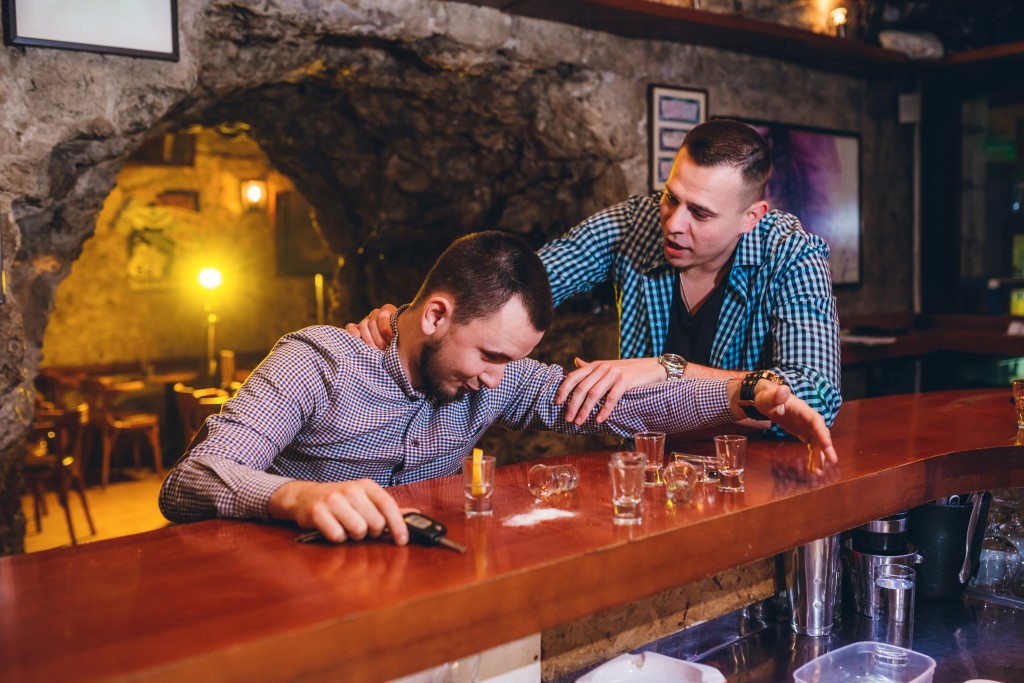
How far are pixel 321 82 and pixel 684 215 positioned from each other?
8.40 ft

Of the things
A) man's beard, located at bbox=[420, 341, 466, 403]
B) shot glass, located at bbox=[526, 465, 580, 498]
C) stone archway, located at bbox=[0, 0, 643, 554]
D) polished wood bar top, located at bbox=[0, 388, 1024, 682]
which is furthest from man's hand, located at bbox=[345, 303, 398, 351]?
stone archway, located at bbox=[0, 0, 643, 554]

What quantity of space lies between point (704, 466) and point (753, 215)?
938 millimetres

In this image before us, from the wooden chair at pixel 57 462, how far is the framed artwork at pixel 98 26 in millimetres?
3268

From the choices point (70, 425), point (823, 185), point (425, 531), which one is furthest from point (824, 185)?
point (70, 425)

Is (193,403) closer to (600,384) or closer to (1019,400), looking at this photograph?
(600,384)

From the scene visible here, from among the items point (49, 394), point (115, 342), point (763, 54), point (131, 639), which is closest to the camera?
point (131, 639)

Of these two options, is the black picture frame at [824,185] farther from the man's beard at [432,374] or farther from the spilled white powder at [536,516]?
the spilled white powder at [536,516]

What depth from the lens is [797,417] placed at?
2.04 meters

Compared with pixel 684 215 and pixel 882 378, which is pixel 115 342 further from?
pixel 684 215

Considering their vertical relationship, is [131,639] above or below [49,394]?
above

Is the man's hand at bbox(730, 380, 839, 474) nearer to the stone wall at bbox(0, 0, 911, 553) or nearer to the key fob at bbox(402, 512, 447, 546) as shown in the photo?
the key fob at bbox(402, 512, 447, 546)

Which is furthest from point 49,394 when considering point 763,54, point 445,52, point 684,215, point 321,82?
point 684,215

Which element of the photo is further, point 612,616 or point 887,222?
point 887,222

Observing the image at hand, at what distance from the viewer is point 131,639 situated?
115 centimetres
